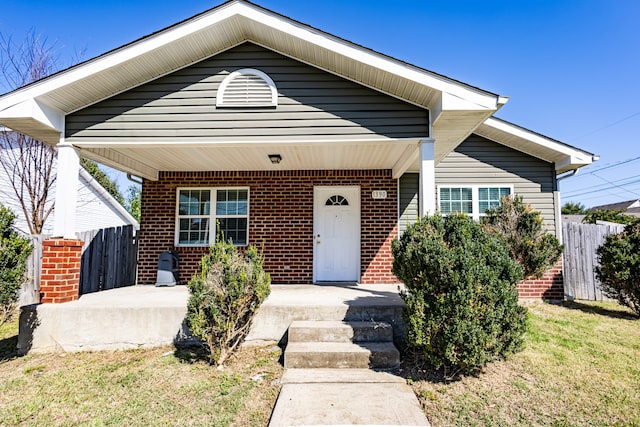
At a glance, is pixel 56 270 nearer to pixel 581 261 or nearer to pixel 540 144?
pixel 540 144

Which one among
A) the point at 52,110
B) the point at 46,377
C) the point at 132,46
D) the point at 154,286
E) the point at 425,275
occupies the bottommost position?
the point at 46,377

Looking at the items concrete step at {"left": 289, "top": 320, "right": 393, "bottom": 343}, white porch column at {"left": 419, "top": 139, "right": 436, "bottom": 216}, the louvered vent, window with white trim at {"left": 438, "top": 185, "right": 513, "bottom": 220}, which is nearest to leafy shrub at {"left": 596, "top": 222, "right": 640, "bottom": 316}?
window with white trim at {"left": 438, "top": 185, "right": 513, "bottom": 220}

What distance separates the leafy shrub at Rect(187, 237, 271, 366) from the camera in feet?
13.7

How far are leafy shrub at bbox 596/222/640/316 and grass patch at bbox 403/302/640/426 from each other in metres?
1.55

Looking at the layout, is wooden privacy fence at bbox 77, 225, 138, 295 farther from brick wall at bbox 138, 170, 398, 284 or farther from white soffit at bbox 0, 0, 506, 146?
white soffit at bbox 0, 0, 506, 146

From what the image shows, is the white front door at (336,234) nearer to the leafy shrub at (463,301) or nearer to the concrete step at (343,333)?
the concrete step at (343,333)

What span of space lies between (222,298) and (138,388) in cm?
122

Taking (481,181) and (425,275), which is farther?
(481,181)

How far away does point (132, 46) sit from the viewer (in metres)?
4.99

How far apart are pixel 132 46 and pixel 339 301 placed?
15.6 ft

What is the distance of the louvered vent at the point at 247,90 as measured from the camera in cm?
541

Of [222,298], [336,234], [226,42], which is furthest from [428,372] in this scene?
[226,42]

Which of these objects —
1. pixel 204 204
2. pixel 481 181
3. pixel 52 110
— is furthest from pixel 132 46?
pixel 481 181

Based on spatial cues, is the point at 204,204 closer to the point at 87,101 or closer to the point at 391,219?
the point at 87,101
